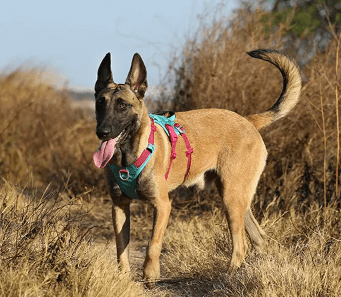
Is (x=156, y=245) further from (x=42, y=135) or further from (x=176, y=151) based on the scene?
(x=42, y=135)

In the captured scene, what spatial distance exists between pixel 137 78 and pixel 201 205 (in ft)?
9.37

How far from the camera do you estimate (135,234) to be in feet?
20.5

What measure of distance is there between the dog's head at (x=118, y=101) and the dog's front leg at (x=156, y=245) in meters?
0.65

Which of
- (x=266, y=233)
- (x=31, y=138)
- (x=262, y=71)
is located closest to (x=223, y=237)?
(x=266, y=233)

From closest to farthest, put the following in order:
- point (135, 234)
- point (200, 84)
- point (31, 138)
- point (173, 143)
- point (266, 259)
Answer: point (266, 259)
point (173, 143)
point (135, 234)
point (200, 84)
point (31, 138)

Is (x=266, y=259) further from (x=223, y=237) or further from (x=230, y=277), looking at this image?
(x=223, y=237)

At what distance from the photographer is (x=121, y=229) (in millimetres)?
4445

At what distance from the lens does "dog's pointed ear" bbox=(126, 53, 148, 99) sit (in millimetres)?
4410

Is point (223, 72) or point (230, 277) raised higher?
point (223, 72)

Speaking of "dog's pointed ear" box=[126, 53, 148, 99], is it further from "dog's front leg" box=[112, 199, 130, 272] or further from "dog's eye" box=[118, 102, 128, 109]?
"dog's front leg" box=[112, 199, 130, 272]

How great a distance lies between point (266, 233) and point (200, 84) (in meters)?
2.36

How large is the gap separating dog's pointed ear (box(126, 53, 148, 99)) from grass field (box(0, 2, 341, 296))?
3.03 ft

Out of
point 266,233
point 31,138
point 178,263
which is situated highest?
point 266,233

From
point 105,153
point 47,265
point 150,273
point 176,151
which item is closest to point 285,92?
point 176,151
